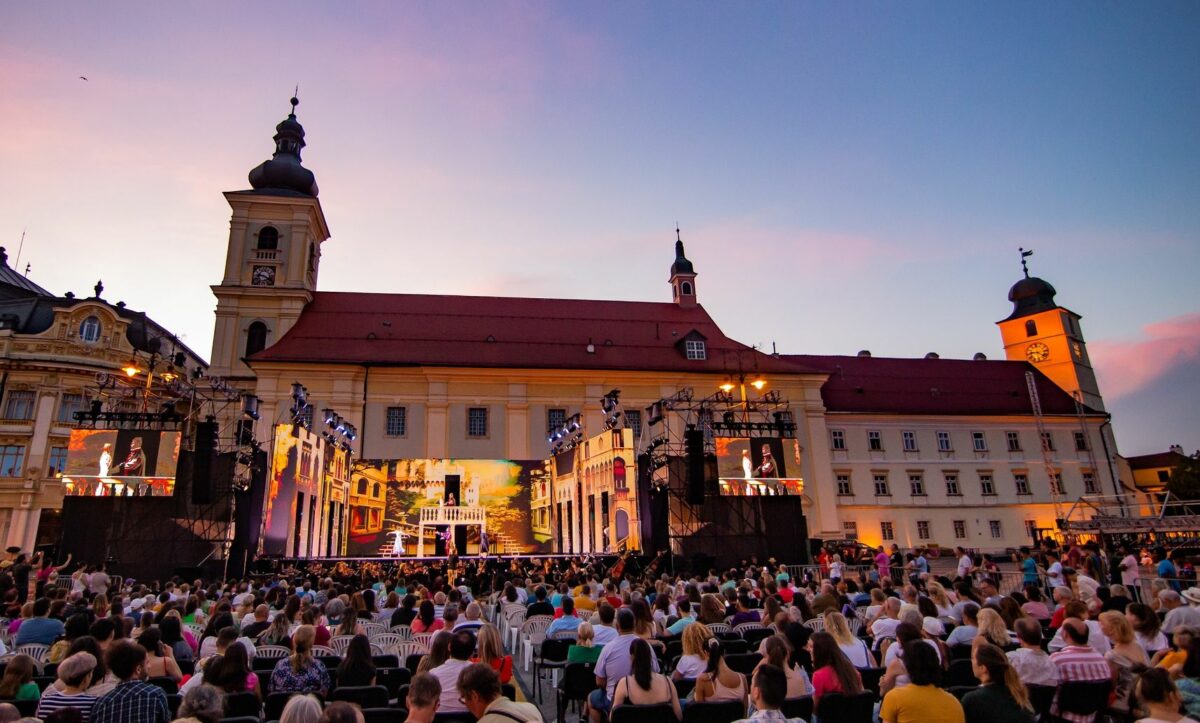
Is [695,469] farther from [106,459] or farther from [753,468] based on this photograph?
[106,459]

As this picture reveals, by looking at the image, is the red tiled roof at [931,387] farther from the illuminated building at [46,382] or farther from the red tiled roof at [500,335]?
the illuminated building at [46,382]

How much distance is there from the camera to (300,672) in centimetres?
537

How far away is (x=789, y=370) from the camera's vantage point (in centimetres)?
3809

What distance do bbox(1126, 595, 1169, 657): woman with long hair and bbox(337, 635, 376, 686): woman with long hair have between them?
20.5 ft

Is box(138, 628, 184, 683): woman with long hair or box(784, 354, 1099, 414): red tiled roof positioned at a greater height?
box(784, 354, 1099, 414): red tiled roof

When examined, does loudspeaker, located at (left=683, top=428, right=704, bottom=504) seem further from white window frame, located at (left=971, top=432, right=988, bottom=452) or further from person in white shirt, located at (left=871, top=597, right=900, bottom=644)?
white window frame, located at (left=971, top=432, right=988, bottom=452)

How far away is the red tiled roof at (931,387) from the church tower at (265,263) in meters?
29.7

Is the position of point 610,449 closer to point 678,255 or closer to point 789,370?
point 789,370

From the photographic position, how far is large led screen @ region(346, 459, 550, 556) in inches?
1110

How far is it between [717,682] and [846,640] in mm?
1592

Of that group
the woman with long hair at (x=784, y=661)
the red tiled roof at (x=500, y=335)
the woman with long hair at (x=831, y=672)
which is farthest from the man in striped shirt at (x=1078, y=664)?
the red tiled roof at (x=500, y=335)

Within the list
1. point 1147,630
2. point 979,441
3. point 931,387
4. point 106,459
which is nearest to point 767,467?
point 1147,630

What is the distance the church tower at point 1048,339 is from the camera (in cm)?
4678

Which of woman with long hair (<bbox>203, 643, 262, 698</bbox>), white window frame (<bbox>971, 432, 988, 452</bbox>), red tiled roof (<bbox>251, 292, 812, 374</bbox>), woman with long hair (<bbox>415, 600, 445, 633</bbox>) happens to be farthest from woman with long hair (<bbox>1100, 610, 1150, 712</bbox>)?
white window frame (<bbox>971, 432, 988, 452</bbox>)
